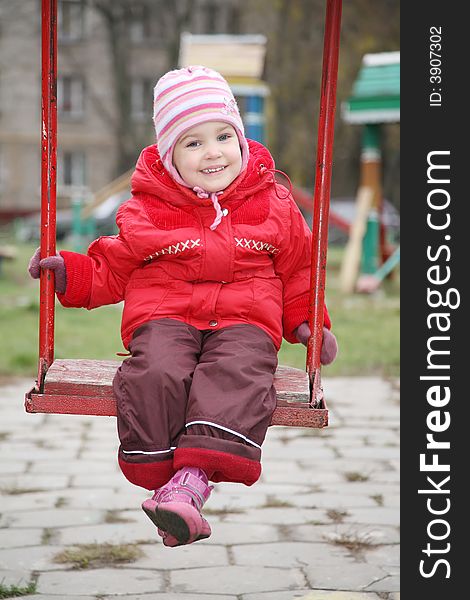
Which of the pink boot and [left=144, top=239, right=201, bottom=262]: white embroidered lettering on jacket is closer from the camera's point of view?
the pink boot

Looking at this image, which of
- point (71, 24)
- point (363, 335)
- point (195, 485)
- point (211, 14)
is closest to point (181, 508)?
point (195, 485)

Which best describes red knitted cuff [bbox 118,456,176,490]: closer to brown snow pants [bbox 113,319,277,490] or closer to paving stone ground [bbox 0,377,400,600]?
brown snow pants [bbox 113,319,277,490]

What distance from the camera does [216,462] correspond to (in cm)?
274

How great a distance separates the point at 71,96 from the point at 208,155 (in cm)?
3447

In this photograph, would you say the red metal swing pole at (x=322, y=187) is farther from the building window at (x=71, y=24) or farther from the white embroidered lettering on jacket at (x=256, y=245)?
the building window at (x=71, y=24)

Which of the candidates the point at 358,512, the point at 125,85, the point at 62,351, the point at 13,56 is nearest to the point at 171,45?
the point at 125,85

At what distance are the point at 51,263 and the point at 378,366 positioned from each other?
5002mm

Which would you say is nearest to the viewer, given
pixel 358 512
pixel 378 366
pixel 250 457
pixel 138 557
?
pixel 250 457

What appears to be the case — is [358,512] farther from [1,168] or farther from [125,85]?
[1,168]

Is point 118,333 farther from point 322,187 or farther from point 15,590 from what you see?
point 322,187

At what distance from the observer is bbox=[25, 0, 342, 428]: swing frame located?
284cm

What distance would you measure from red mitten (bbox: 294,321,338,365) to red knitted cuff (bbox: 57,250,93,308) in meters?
0.62

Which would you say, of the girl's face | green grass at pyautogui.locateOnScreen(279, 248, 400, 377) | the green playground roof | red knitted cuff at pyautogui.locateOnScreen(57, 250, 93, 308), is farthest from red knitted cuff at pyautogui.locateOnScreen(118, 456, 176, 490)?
the green playground roof

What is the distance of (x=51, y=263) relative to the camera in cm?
305
